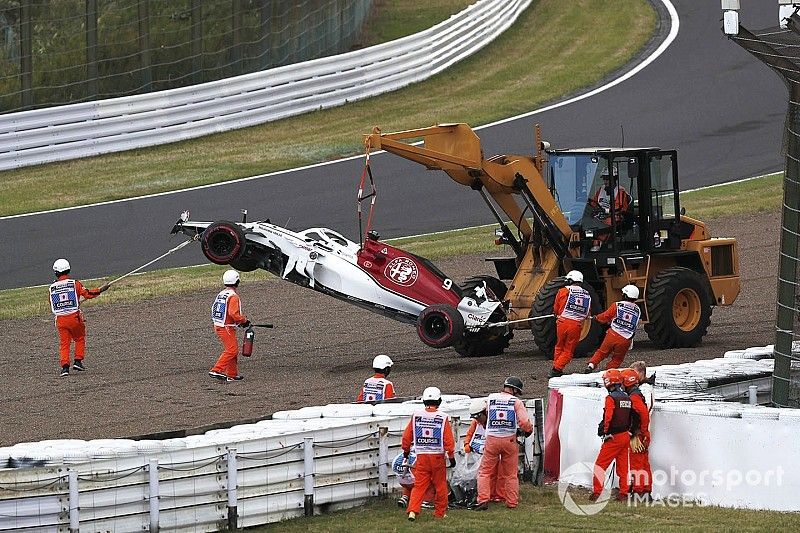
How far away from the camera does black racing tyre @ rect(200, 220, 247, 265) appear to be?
1762 cm

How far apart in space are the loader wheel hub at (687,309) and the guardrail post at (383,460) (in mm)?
6986

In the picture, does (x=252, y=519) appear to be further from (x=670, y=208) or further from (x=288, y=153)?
(x=288, y=153)

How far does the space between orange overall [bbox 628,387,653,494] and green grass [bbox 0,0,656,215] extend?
19203mm

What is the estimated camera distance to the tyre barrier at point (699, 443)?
39.5 feet

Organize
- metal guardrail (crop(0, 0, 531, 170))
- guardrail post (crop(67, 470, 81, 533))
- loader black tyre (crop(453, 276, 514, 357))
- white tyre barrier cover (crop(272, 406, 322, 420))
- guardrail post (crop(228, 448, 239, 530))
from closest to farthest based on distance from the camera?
guardrail post (crop(67, 470, 81, 533)), guardrail post (crop(228, 448, 239, 530)), white tyre barrier cover (crop(272, 406, 322, 420)), loader black tyre (crop(453, 276, 514, 357)), metal guardrail (crop(0, 0, 531, 170))

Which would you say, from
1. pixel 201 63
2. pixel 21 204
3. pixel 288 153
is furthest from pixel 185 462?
pixel 201 63

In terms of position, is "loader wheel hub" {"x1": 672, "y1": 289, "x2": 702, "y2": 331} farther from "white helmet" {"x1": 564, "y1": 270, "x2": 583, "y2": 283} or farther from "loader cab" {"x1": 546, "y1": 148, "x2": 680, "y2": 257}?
"white helmet" {"x1": 564, "y1": 270, "x2": 583, "y2": 283}

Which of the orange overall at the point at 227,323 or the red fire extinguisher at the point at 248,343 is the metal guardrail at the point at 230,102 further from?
the orange overall at the point at 227,323

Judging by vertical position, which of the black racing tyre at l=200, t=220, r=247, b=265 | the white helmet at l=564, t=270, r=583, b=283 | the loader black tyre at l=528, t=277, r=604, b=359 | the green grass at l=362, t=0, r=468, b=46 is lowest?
the loader black tyre at l=528, t=277, r=604, b=359

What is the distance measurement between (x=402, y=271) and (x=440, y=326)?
3.08ft

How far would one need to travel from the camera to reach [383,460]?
12906 millimetres

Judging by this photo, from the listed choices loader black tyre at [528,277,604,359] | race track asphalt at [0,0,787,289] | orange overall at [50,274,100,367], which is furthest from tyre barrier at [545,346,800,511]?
race track asphalt at [0,0,787,289]

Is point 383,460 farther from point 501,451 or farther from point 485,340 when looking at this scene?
point 485,340

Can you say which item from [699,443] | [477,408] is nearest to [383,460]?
[477,408]
